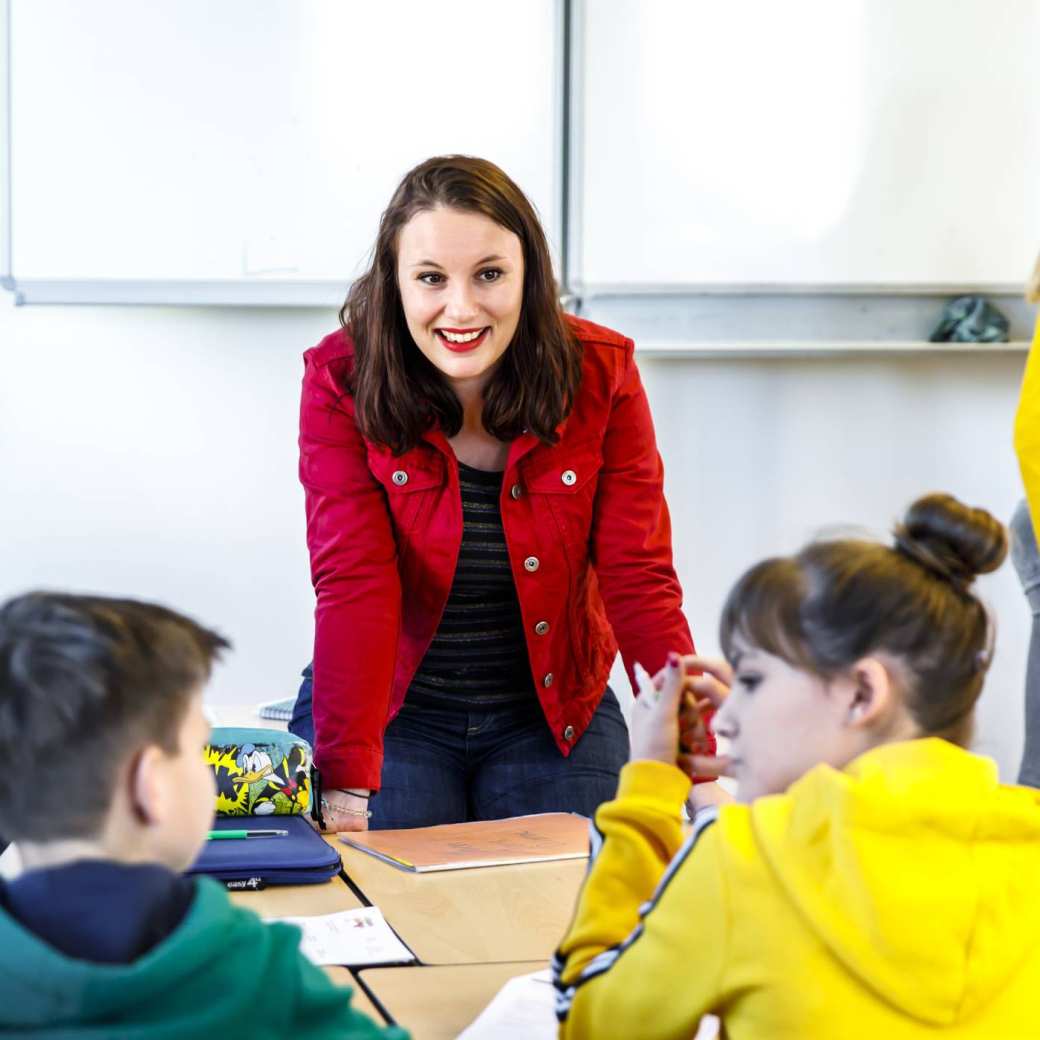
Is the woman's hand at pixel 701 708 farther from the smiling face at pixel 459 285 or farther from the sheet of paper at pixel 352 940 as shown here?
the smiling face at pixel 459 285

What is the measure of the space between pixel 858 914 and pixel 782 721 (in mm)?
219

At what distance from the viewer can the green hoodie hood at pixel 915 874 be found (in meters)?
1.07

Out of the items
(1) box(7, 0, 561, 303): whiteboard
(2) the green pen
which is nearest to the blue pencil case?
(2) the green pen

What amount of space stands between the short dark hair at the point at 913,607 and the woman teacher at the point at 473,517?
101cm

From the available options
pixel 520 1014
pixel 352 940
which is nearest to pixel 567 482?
pixel 352 940

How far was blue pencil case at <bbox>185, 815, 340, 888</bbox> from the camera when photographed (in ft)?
5.54

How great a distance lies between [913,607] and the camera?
1.20m

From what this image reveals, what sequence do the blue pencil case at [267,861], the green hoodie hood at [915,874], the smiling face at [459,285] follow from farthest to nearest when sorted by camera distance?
the smiling face at [459,285]
the blue pencil case at [267,861]
the green hoodie hood at [915,874]

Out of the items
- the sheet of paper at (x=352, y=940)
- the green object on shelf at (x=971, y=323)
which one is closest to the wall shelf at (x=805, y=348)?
the green object on shelf at (x=971, y=323)

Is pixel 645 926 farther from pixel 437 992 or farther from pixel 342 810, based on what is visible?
pixel 342 810

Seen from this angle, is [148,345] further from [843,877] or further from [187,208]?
[843,877]

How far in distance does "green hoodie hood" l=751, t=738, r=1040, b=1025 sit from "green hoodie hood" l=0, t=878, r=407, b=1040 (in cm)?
38

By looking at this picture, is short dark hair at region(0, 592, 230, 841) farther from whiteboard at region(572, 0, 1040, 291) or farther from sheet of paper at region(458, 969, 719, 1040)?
whiteboard at region(572, 0, 1040, 291)

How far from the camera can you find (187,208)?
10.4 feet
